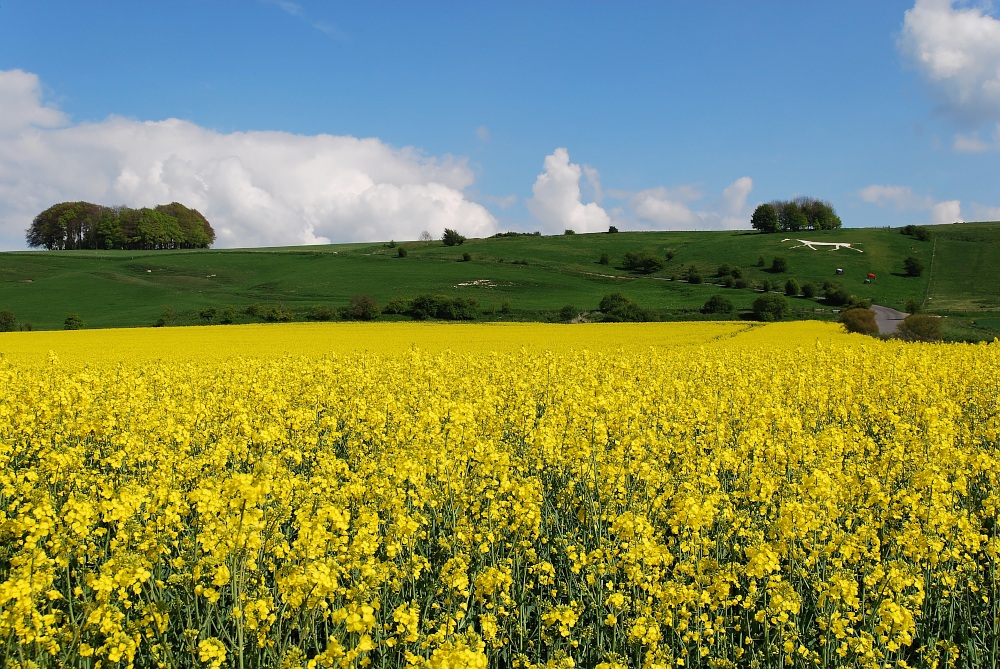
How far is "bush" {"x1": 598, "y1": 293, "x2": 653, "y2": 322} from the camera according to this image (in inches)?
2381

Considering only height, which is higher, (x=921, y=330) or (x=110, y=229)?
(x=110, y=229)

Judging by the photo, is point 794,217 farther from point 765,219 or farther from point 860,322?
point 860,322

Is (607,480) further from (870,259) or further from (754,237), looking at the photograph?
(754,237)

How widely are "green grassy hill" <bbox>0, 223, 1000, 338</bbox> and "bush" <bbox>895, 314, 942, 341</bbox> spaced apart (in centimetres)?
1090

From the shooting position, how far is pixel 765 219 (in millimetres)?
136000

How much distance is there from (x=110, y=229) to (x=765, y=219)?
445 feet

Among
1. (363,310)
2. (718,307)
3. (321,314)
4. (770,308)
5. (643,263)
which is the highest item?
(643,263)

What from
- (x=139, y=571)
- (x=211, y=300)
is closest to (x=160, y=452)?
(x=139, y=571)

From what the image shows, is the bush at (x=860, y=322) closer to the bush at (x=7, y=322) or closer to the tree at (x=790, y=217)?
the bush at (x=7, y=322)

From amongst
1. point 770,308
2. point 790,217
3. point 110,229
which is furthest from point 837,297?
point 110,229

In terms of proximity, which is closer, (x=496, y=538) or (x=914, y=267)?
(x=496, y=538)

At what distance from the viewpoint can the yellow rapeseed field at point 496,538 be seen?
14.2 feet

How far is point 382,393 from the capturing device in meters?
12.6

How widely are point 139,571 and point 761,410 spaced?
8.99m
